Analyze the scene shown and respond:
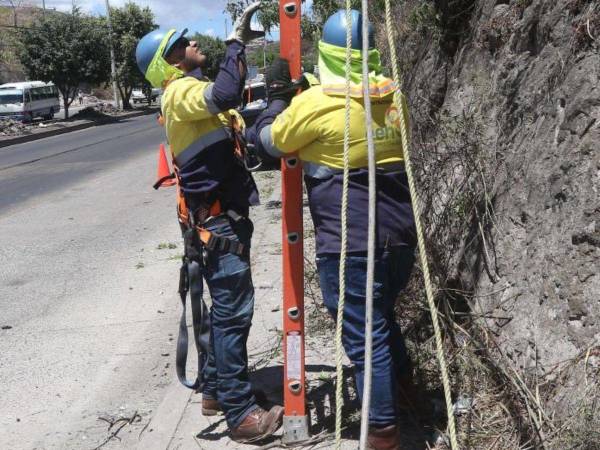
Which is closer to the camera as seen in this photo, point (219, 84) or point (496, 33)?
point (219, 84)

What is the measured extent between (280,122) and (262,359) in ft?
6.89

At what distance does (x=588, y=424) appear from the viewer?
2.45 metres

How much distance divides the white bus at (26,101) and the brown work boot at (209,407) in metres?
36.4

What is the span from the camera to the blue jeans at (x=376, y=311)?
2908mm

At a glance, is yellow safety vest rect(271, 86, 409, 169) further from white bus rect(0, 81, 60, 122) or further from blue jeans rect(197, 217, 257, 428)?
white bus rect(0, 81, 60, 122)

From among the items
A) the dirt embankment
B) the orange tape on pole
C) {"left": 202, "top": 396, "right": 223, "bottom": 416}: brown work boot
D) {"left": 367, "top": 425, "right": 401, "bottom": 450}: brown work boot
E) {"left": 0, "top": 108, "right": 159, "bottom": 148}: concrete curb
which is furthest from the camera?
{"left": 0, "top": 108, "right": 159, "bottom": 148}: concrete curb

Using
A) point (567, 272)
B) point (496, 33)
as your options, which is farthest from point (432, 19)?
point (567, 272)

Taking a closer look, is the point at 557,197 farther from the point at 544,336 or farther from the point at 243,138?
the point at 243,138

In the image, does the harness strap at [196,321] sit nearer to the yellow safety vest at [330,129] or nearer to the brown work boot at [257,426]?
the brown work boot at [257,426]

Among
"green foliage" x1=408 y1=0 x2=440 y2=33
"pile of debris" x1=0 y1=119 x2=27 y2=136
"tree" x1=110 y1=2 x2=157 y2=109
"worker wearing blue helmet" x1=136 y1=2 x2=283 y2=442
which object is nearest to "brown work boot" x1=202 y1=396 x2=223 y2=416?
"worker wearing blue helmet" x1=136 y1=2 x2=283 y2=442

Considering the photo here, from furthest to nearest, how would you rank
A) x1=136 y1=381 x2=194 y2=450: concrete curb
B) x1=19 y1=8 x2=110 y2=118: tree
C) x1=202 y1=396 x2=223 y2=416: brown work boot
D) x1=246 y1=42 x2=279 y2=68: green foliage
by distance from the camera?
x1=19 y1=8 x2=110 y2=118: tree
x1=246 y1=42 x2=279 y2=68: green foliage
x1=202 y1=396 x2=223 y2=416: brown work boot
x1=136 y1=381 x2=194 y2=450: concrete curb

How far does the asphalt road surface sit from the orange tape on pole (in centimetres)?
103

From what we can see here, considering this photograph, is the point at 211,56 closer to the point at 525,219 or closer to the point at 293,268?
the point at 293,268

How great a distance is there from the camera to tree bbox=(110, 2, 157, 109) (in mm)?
46497
